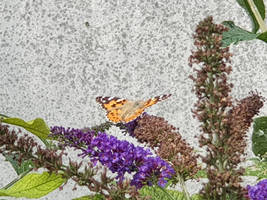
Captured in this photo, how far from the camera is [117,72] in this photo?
1.63 m

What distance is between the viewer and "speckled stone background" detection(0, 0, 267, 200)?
1.60 m

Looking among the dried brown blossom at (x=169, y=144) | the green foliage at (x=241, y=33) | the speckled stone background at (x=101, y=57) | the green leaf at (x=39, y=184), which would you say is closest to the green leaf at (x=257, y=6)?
the green foliage at (x=241, y=33)

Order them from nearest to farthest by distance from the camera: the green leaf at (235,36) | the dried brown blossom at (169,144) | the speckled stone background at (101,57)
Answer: the dried brown blossom at (169,144) < the green leaf at (235,36) < the speckled stone background at (101,57)

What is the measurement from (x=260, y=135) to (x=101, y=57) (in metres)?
1.19

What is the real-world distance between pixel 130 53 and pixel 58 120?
0.35m

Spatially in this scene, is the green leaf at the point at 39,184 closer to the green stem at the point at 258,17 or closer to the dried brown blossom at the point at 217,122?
the dried brown blossom at the point at 217,122

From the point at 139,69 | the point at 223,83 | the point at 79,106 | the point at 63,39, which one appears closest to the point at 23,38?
the point at 63,39

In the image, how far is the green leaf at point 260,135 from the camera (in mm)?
472

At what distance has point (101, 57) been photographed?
1640mm

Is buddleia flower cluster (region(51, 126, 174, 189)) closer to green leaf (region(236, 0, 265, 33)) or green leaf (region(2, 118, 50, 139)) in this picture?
green leaf (region(2, 118, 50, 139))

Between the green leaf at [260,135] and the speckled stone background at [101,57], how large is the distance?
109cm

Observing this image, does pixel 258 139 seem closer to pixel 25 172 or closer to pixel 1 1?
pixel 25 172

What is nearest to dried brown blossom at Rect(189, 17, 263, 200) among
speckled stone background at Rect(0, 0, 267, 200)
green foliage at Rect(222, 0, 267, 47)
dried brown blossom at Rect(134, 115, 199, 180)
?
dried brown blossom at Rect(134, 115, 199, 180)

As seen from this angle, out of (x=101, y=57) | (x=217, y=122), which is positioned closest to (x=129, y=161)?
(x=217, y=122)
